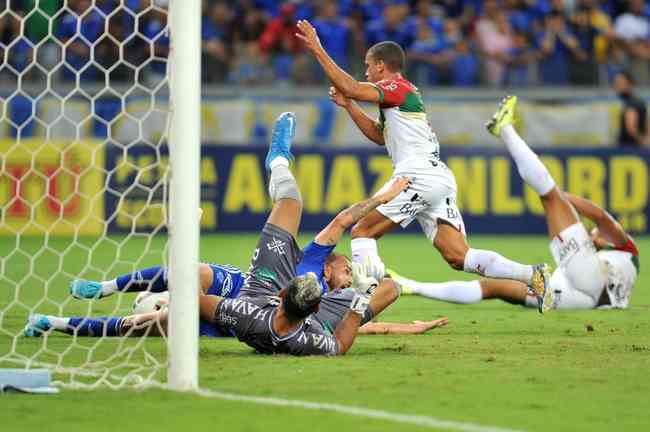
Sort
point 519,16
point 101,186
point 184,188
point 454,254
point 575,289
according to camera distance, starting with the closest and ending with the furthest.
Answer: point 184,188 < point 454,254 < point 575,289 < point 101,186 < point 519,16

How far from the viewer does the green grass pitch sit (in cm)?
549

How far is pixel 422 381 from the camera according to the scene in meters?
6.63

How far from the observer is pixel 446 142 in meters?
20.8

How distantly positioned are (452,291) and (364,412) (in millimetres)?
4510

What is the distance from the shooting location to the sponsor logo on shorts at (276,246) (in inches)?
307

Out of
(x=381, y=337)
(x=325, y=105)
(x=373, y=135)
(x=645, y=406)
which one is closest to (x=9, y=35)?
(x=325, y=105)

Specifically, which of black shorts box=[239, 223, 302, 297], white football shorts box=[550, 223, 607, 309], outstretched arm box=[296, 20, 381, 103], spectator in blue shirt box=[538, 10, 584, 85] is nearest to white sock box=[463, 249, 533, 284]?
white football shorts box=[550, 223, 607, 309]

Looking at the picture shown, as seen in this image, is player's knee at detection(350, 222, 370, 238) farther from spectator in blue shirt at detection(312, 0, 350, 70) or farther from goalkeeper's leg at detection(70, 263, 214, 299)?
spectator in blue shirt at detection(312, 0, 350, 70)

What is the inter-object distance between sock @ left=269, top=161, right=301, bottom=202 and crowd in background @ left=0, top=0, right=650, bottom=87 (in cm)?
1180

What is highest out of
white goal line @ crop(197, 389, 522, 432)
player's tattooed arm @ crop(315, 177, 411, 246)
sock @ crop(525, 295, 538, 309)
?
player's tattooed arm @ crop(315, 177, 411, 246)

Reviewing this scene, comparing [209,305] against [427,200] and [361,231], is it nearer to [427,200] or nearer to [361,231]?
[361,231]

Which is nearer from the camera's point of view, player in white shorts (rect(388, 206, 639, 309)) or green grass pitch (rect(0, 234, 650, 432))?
green grass pitch (rect(0, 234, 650, 432))

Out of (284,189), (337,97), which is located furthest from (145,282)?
(337,97)

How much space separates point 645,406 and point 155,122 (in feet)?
47.9
